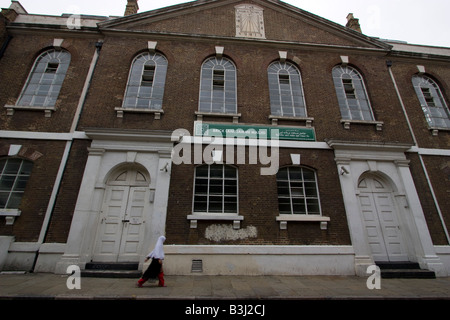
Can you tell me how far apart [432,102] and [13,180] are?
18077 millimetres

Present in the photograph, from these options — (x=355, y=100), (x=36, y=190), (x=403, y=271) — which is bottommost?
(x=403, y=271)

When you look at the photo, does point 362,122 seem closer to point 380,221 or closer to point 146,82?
point 380,221

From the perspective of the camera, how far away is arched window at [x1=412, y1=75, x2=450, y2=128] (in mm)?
9898

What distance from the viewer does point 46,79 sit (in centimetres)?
913

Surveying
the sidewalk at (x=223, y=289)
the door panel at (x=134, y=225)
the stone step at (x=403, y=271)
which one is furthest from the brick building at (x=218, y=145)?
the sidewalk at (x=223, y=289)

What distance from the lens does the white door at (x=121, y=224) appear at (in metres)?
6.88

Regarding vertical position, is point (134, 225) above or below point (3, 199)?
below

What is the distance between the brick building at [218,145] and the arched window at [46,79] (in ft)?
0.23

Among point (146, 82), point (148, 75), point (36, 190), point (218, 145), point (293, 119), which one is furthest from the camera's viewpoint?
point (148, 75)

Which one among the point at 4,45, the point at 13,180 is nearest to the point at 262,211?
the point at 13,180

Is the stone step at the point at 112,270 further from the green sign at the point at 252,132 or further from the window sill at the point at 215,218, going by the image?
the green sign at the point at 252,132

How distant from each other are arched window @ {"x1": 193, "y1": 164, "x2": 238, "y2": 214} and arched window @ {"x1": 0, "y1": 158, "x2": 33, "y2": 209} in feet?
19.6

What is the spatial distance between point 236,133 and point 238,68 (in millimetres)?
3473
